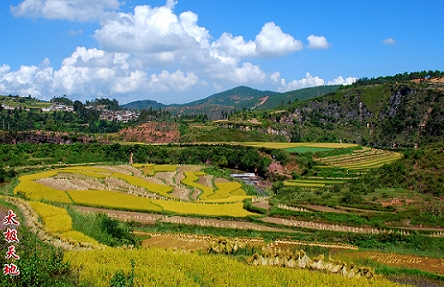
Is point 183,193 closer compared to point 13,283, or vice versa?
point 13,283

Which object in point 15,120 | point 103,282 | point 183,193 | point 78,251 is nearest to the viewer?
point 103,282

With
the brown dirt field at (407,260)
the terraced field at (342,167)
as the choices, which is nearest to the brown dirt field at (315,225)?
the brown dirt field at (407,260)

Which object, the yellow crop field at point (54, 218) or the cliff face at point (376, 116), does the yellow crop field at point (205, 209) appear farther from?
the cliff face at point (376, 116)

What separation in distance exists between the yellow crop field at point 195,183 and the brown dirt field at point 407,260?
24889 mm

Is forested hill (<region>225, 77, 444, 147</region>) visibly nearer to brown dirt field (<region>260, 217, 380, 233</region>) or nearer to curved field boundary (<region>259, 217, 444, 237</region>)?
curved field boundary (<region>259, 217, 444, 237</region>)

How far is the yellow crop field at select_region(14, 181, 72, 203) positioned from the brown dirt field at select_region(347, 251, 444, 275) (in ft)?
77.1

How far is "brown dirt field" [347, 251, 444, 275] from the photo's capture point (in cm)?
1781

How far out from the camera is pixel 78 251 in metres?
13.8

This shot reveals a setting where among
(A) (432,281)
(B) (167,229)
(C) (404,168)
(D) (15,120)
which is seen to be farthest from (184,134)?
(A) (432,281)

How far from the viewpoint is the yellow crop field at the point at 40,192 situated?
34969 millimetres

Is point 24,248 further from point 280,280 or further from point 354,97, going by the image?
point 354,97

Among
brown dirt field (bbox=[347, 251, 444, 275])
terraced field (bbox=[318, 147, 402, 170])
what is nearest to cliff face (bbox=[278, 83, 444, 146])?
terraced field (bbox=[318, 147, 402, 170])

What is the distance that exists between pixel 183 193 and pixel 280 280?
A: 34577 millimetres

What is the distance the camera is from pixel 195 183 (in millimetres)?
53406
